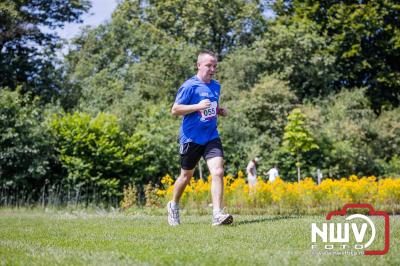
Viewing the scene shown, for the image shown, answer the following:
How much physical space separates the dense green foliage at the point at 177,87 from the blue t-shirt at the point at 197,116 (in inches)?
406

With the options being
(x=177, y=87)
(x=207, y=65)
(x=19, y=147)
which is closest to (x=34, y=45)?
(x=177, y=87)

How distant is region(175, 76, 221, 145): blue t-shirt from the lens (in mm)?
7031

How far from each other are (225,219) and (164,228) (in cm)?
74

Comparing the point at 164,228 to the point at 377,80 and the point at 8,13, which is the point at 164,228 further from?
the point at 377,80

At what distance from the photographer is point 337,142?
77.1 feet

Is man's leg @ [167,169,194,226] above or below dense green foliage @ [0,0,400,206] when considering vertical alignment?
below

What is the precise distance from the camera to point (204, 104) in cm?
676

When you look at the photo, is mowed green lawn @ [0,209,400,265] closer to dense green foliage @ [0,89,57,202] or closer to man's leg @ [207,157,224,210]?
man's leg @ [207,157,224,210]

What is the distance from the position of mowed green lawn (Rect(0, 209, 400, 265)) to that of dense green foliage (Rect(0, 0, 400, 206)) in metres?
10.9

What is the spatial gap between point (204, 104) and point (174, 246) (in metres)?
2.44

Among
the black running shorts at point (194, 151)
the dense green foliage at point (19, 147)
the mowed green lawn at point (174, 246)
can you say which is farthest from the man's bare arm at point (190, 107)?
the dense green foliage at point (19, 147)

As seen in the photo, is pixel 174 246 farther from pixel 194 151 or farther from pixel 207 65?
pixel 207 65

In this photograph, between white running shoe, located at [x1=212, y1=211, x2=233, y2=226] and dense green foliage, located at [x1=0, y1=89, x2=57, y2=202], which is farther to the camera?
dense green foliage, located at [x1=0, y1=89, x2=57, y2=202]

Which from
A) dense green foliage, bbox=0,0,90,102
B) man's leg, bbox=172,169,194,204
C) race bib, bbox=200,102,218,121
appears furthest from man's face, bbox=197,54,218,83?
dense green foliage, bbox=0,0,90,102
